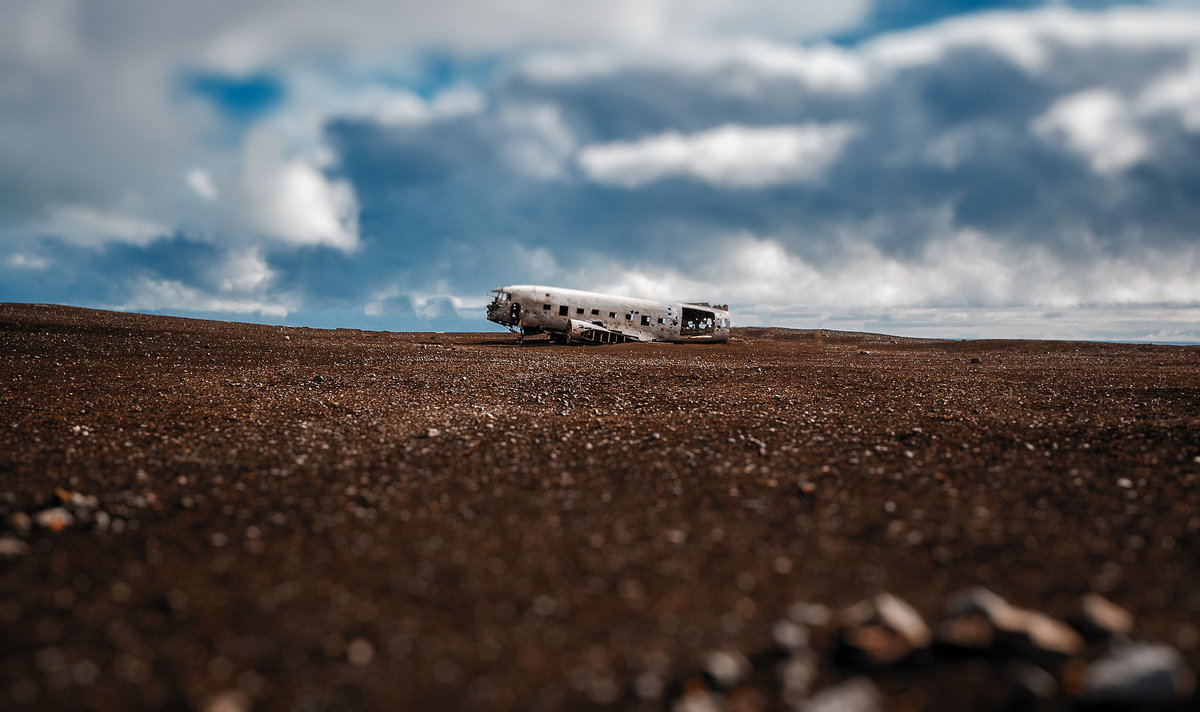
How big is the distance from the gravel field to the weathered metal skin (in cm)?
3290

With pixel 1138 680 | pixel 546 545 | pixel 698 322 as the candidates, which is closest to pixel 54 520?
pixel 546 545

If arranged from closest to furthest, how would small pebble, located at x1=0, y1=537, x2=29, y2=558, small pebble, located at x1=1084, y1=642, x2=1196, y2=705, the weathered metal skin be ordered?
small pebble, located at x1=1084, y1=642, x2=1196, y2=705
small pebble, located at x1=0, y1=537, x2=29, y2=558
the weathered metal skin

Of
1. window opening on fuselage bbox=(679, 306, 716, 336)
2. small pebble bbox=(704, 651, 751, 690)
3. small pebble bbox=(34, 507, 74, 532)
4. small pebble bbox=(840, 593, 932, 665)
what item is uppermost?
window opening on fuselage bbox=(679, 306, 716, 336)

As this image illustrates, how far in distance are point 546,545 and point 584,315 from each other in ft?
143

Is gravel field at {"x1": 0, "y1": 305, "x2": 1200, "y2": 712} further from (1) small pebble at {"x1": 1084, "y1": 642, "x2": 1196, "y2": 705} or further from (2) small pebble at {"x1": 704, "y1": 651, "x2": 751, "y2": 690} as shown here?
(1) small pebble at {"x1": 1084, "y1": 642, "x2": 1196, "y2": 705}

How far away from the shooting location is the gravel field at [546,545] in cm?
464

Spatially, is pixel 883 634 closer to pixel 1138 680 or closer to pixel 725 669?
pixel 725 669

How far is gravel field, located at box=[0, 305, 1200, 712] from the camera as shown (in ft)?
15.2

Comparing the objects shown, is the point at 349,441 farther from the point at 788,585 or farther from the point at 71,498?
A: the point at 788,585

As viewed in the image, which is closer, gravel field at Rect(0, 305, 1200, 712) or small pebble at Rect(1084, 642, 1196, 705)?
small pebble at Rect(1084, 642, 1196, 705)

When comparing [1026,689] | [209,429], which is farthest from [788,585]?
[209,429]

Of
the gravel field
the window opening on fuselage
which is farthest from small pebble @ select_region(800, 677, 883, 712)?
the window opening on fuselage

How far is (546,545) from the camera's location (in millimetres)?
7176

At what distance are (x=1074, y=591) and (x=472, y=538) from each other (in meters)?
6.56
